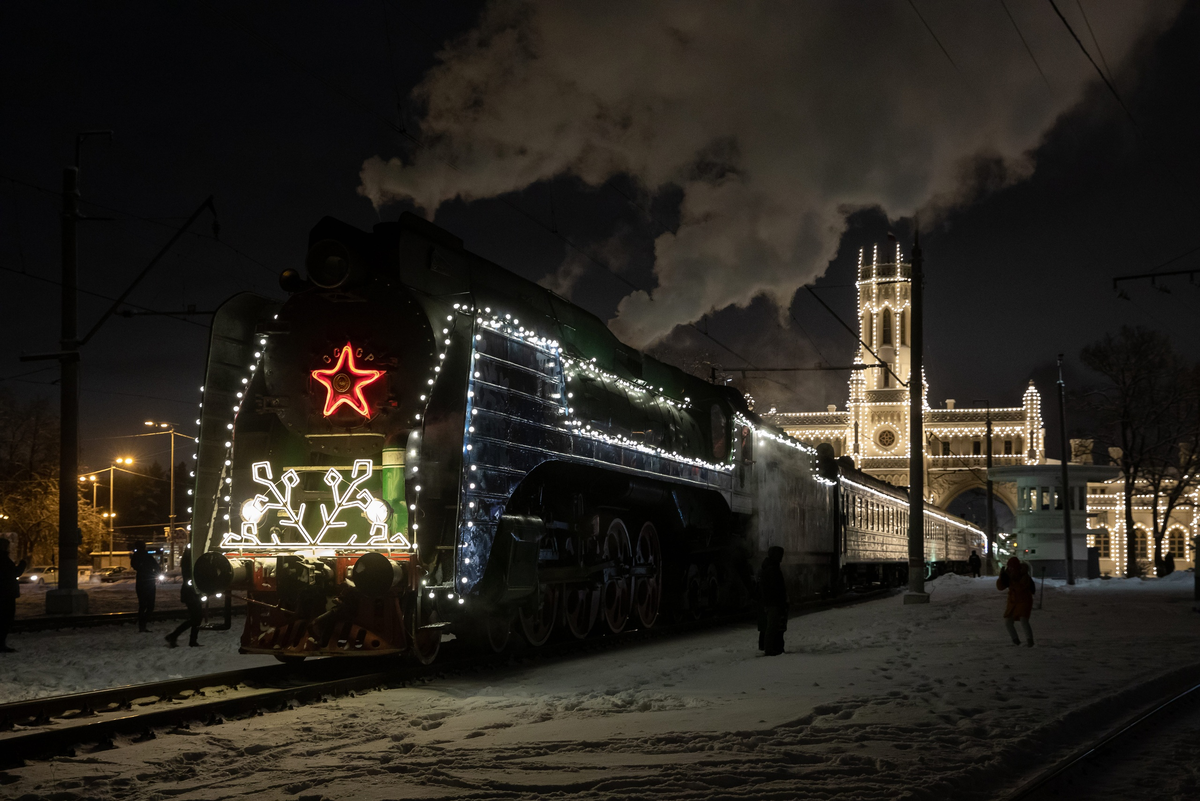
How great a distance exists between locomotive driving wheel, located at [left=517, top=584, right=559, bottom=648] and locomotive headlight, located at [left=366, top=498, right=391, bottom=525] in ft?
8.32

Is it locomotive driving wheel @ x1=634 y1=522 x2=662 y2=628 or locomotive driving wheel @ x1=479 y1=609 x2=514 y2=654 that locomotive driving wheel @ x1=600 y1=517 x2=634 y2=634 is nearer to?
locomotive driving wheel @ x1=634 y1=522 x2=662 y2=628

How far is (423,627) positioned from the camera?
9312mm

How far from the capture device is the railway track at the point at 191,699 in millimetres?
6965

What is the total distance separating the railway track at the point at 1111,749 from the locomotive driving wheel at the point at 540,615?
5.66m

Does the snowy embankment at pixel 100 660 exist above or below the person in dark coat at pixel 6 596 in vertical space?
below

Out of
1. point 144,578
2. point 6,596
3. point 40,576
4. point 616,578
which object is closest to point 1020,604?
point 616,578

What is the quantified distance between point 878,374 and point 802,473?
97261 mm

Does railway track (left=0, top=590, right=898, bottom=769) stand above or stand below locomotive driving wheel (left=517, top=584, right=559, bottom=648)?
below

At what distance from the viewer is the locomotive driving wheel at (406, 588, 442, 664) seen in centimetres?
916

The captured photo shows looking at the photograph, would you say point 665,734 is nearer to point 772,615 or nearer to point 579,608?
point 772,615

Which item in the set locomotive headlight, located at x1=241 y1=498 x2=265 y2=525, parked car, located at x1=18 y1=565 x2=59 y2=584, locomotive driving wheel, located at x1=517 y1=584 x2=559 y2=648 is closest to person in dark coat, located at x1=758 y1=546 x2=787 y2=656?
locomotive driving wheel, located at x1=517 y1=584 x2=559 y2=648

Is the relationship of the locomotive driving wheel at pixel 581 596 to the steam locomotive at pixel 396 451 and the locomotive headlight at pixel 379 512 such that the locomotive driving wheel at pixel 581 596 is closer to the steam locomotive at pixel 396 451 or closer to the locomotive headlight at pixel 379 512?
the steam locomotive at pixel 396 451

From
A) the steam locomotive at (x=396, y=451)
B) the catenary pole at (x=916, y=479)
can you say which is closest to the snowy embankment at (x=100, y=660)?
the steam locomotive at (x=396, y=451)

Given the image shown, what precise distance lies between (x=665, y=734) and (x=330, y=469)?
4075 millimetres
